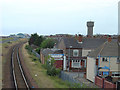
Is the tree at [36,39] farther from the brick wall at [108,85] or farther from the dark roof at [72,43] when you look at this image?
the brick wall at [108,85]

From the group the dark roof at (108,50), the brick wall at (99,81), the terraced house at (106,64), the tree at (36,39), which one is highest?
the tree at (36,39)

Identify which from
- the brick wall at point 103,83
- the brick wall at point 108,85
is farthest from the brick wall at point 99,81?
the brick wall at point 108,85

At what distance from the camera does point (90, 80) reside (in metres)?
29.1

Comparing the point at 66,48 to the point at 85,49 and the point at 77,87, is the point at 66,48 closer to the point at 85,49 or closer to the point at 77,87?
the point at 85,49

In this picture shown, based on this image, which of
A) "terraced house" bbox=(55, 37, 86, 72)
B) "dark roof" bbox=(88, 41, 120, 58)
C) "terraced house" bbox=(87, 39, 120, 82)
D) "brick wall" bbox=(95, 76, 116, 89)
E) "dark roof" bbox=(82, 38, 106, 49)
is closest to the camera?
"brick wall" bbox=(95, 76, 116, 89)

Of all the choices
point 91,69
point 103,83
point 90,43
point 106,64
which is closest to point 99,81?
point 103,83

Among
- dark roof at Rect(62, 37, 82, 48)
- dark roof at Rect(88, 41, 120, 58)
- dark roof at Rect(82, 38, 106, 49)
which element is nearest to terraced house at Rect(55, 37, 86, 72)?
dark roof at Rect(62, 37, 82, 48)

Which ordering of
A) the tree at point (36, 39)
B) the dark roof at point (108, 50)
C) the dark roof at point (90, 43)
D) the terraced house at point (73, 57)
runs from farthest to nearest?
the tree at point (36, 39) → the dark roof at point (90, 43) → the terraced house at point (73, 57) → the dark roof at point (108, 50)

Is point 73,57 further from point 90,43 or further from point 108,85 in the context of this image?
point 108,85

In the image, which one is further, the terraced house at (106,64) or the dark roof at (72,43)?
the dark roof at (72,43)

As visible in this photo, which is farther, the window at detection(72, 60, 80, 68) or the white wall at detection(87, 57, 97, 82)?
the window at detection(72, 60, 80, 68)

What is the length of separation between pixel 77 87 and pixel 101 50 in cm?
982

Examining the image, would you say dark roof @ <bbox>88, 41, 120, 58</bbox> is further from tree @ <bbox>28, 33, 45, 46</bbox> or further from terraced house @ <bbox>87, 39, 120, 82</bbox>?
tree @ <bbox>28, 33, 45, 46</bbox>

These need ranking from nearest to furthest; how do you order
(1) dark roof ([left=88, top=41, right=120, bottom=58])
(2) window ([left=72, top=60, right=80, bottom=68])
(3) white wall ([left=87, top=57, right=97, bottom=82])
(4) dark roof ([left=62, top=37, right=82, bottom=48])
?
(3) white wall ([left=87, top=57, right=97, bottom=82])
(1) dark roof ([left=88, top=41, right=120, bottom=58])
(2) window ([left=72, top=60, right=80, bottom=68])
(4) dark roof ([left=62, top=37, right=82, bottom=48])
